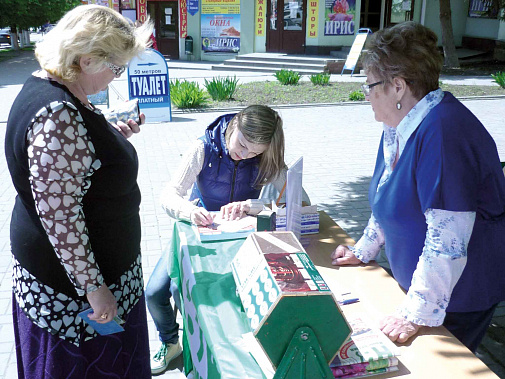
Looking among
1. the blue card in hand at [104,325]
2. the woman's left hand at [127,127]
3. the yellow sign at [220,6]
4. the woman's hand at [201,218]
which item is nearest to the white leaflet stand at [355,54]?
the yellow sign at [220,6]

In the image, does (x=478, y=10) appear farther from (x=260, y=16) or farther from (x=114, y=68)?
(x=114, y=68)

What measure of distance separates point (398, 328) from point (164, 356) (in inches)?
65.8

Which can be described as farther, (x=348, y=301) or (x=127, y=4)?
(x=127, y=4)

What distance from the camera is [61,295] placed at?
1.83 meters

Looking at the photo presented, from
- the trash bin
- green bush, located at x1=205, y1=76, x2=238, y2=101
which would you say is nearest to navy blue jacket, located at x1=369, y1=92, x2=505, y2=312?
green bush, located at x1=205, y1=76, x2=238, y2=101

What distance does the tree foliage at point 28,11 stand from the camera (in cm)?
2350

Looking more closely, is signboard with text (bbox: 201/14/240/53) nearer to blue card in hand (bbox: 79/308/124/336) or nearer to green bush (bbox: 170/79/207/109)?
green bush (bbox: 170/79/207/109)

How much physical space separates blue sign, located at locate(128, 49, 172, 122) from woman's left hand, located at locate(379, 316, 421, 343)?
8.61 meters

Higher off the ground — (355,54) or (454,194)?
(454,194)

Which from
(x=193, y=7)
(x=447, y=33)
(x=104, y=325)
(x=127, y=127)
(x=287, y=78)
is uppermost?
(x=193, y=7)

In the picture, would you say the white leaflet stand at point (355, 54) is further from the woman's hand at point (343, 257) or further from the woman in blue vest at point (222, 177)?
the woman's hand at point (343, 257)

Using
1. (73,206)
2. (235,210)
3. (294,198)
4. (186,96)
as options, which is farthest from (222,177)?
(186,96)

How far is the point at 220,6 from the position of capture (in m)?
21.2

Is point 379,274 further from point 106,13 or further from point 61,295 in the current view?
point 106,13
